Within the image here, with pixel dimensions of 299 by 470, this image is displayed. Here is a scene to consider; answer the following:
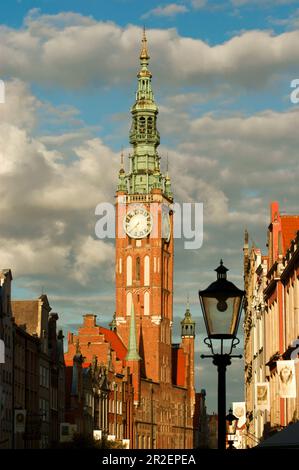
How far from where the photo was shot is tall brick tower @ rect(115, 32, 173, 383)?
17825 cm

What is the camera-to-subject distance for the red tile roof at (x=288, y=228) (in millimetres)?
62000

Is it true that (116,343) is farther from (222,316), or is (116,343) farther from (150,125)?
(222,316)

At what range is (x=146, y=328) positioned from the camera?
17888 cm

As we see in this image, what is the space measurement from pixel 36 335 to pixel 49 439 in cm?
936

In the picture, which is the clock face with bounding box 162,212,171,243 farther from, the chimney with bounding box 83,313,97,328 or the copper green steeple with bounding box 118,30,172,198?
the chimney with bounding box 83,313,97,328

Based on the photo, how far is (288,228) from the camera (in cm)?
6397

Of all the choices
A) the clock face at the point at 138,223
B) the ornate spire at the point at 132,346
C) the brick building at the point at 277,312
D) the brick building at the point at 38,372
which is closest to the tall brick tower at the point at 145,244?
the clock face at the point at 138,223

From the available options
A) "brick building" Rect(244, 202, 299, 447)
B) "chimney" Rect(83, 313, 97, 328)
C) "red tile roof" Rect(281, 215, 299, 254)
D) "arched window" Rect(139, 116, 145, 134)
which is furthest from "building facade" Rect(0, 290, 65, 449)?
"arched window" Rect(139, 116, 145, 134)

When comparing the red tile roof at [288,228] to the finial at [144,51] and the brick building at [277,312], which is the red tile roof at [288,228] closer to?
the brick building at [277,312]

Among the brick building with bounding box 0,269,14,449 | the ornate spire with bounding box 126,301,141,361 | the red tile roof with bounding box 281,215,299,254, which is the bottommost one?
the brick building with bounding box 0,269,14,449

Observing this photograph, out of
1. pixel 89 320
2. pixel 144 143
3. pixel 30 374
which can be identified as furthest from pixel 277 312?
pixel 144 143

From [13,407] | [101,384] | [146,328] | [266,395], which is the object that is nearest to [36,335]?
[13,407]

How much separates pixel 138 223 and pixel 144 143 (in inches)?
518

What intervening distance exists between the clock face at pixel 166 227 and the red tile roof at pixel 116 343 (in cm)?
1783
